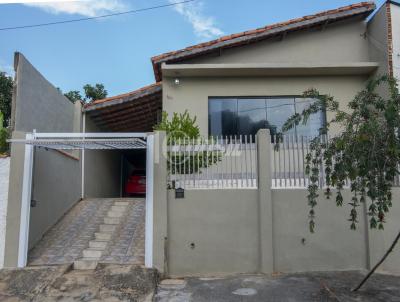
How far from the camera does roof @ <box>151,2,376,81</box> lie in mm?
10055

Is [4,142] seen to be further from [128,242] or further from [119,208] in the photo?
[128,242]

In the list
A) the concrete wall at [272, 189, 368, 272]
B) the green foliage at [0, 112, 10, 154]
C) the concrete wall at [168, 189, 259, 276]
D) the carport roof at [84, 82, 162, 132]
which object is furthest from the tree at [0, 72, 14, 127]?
the concrete wall at [272, 189, 368, 272]

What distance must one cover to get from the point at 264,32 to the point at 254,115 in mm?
2222

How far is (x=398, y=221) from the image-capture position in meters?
7.37

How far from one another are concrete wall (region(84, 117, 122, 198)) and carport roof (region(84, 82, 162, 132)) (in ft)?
1.65

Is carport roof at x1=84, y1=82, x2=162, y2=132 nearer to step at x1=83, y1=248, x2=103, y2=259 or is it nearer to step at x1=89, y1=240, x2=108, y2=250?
step at x1=89, y1=240, x2=108, y2=250

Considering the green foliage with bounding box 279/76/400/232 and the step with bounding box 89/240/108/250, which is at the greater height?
the green foliage with bounding box 279/76/400/232

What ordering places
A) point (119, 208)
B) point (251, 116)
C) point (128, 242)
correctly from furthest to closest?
1. point (251, 116)
2. point (119, 208)
3. point (128, 242)

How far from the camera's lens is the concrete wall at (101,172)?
1153 cm

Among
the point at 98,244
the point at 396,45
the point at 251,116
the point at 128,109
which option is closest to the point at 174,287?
the point at 98,244

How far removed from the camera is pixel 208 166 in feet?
24.4

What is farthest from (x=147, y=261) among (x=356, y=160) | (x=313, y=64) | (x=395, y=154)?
(x=313, y=64)

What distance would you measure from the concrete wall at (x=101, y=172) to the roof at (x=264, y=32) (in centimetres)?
339

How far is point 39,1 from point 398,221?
7.65 meters
